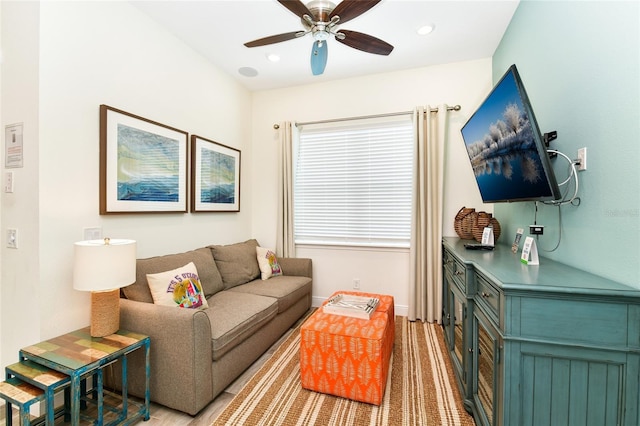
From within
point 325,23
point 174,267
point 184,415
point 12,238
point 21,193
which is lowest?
point 184,415

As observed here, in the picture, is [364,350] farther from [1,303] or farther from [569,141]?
[1,303]

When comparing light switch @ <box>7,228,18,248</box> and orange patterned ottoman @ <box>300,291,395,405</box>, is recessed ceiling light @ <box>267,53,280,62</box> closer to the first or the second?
light switch @ <box>7,228,18,248</box>

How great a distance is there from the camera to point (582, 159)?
Result: 148 centimetres

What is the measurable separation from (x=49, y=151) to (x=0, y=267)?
0.89 m

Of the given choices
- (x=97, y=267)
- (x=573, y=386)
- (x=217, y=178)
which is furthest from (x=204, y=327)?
(x=217, y=178)

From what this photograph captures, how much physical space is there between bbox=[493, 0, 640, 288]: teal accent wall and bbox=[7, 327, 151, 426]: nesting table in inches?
94.4

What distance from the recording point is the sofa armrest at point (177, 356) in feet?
5.36

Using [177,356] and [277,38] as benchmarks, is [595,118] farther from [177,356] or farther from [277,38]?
[177,356]

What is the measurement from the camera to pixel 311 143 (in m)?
3.63

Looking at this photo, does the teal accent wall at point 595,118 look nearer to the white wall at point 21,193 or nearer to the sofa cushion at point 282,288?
the sofa cushion at point 282,288

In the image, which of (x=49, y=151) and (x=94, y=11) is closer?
(x=49, y=151)

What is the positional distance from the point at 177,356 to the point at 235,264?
134cm

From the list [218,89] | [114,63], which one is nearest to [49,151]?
[114,63]

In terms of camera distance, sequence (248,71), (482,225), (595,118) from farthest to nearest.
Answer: (248,71), (482,225), (595,118)
